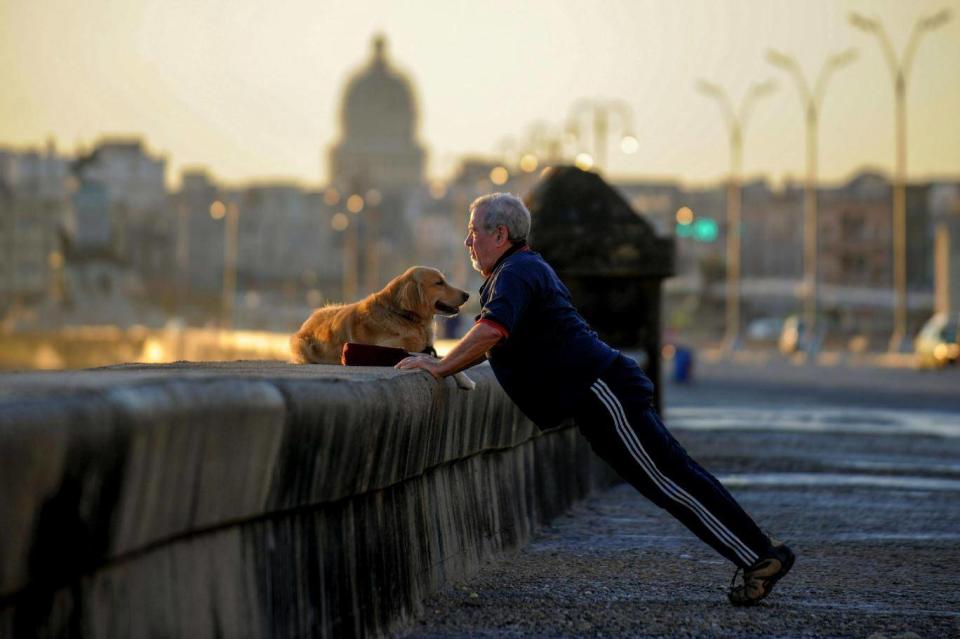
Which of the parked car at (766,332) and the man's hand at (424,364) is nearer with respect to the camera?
the man's hand at (424,364)

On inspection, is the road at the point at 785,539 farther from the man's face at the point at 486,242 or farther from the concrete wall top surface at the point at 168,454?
the man's face at the point at 486,242

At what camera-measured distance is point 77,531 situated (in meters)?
5.18

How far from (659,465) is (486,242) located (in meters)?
1.06

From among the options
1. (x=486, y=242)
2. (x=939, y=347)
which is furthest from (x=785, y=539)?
(x=939, y=347)

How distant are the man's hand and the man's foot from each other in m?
1.35

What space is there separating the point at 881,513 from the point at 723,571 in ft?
10.4

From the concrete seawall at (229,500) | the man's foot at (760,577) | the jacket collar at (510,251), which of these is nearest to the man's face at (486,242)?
the jacket collar at (510,251)

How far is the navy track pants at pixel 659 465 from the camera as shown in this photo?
8.59 meters

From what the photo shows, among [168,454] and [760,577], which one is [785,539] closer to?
[760,577]

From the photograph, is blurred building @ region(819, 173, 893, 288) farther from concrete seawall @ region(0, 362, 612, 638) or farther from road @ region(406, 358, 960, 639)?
concrete seawall @ region(0, 362, 612, 638)

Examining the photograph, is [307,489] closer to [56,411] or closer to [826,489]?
[56,411]

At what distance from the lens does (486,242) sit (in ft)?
28.6

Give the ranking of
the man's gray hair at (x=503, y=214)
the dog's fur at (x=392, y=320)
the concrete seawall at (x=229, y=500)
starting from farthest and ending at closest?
1. the dog's fur at (x=392, y=320)
2. the man's gray hair at (x=503, y=214)
3. the concrete seawall at (x=229, y=500)

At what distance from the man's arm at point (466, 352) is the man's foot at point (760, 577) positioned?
128cm
